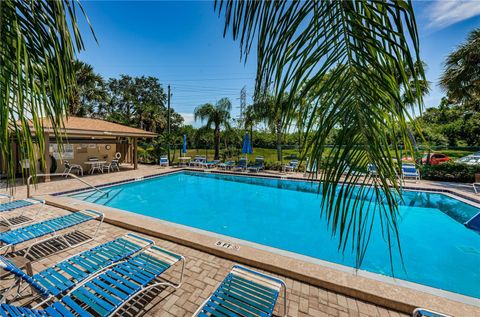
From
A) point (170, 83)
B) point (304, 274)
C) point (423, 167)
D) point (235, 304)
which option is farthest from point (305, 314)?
point (170, 83)

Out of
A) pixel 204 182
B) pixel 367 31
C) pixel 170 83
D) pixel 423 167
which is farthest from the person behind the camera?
pixel 170 83

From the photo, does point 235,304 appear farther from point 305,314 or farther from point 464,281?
point 464,281

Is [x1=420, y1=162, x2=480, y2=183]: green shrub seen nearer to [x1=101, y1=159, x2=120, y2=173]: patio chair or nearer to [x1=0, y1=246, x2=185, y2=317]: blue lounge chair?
[x1=0, y1=246, x2=185, y2=317]: blue lounge chair

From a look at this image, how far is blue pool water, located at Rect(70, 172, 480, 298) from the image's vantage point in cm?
481

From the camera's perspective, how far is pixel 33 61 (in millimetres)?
1394

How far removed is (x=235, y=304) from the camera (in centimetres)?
249

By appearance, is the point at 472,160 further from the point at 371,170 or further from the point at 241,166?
the point at 371,170

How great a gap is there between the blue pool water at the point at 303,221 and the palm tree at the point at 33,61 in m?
3.82

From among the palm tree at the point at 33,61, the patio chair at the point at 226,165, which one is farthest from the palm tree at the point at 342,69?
the patio chair at the point at 226,165

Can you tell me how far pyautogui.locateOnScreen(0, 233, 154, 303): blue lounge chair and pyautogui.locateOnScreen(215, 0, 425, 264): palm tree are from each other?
3.21m

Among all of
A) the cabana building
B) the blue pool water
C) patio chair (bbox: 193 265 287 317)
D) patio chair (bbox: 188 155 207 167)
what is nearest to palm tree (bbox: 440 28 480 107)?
the blue pool water

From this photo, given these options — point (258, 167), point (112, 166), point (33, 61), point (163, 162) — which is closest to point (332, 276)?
point (33, 61)

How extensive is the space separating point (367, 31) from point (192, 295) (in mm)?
3443

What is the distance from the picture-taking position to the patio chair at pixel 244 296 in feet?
7.84
